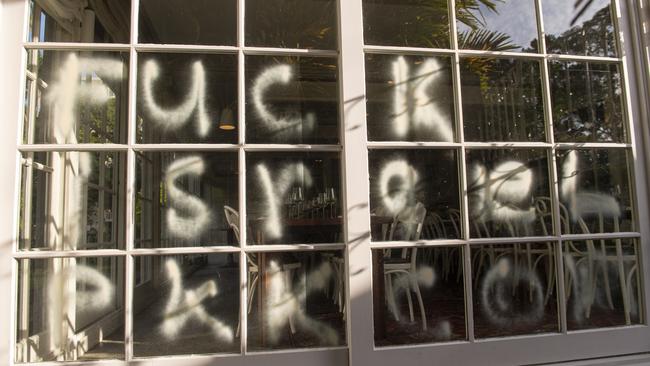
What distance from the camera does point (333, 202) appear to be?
2125 millimetres

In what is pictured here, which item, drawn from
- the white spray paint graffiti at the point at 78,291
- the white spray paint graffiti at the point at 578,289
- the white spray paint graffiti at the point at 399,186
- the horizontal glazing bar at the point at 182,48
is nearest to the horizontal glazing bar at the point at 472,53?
the white spray paint graffiti at the point at 399,186

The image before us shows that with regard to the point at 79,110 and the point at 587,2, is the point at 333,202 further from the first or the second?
the point at 587,2

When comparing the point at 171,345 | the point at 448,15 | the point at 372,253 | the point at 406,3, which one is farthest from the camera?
the point at 406,3

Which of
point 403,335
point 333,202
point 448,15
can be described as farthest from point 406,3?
point 403,335

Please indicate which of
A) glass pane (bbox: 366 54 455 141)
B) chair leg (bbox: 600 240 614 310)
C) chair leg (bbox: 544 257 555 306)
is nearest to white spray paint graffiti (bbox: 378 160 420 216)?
glass pane (bbox: 366 54 455 141)

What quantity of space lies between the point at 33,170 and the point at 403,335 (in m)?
1.72

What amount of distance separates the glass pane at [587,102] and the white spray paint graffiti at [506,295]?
0.67 m

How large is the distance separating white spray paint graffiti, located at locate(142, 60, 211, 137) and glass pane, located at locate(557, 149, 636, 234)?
1.68 meters

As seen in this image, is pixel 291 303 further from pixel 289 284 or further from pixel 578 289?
pixel 578 289

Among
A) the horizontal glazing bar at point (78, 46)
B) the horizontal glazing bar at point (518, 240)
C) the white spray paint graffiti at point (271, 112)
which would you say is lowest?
the horizontal glazing bar at point (518, 240)

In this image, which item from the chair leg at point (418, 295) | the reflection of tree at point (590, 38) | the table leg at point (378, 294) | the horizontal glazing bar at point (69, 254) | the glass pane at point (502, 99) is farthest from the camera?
the reflection of tree at point (590, 38)

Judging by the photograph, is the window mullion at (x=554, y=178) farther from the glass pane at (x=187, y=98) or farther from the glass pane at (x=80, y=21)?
the glass pane at (x=80, y=21)

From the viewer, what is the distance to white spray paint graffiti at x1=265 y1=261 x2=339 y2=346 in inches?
79.4

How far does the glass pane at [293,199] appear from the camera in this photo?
6.72ft
